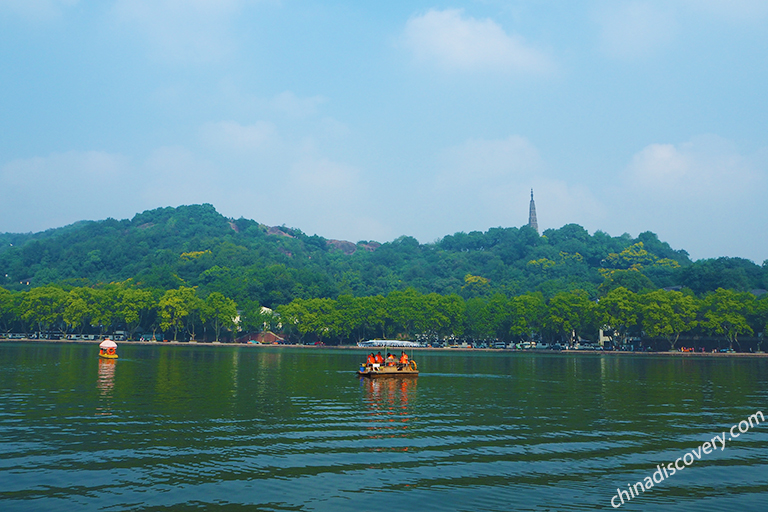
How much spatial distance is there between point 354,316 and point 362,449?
382 feet

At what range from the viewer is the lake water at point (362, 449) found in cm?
1522

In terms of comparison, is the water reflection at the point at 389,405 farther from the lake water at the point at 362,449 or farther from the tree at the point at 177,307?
the tree at the point at 177,307

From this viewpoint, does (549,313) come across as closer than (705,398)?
No

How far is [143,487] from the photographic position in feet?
51.1

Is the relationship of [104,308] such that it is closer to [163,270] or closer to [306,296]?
[163,270]

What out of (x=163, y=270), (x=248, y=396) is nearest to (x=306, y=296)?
(x=163, y=270)

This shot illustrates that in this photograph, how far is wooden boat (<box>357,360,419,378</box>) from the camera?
46969 mm

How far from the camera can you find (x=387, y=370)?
4788 centimetres

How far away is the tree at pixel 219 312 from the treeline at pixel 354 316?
0.22m

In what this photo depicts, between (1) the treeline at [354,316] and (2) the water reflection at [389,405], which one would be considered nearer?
(2) the water reflection at [389,405]

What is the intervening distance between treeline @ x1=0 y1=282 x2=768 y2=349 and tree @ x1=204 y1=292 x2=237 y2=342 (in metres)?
0.22

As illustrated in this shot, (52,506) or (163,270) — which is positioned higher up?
(163,270)

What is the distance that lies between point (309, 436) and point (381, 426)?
3.70 m

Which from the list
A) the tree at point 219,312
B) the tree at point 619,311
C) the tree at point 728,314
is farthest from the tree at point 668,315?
the tree at point 219,312
